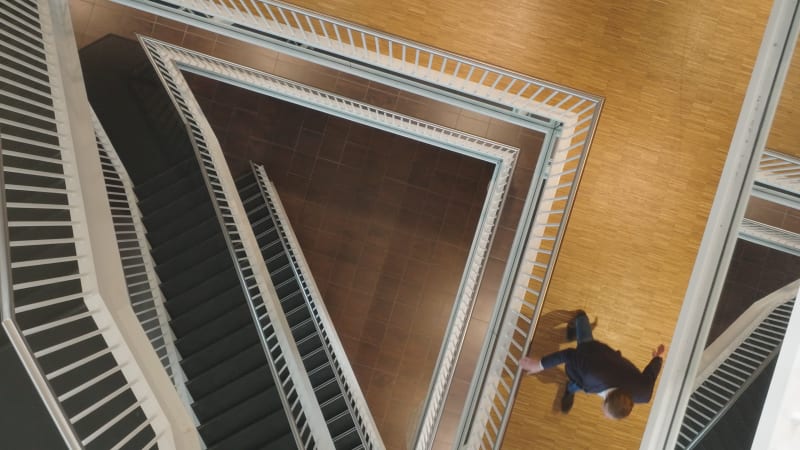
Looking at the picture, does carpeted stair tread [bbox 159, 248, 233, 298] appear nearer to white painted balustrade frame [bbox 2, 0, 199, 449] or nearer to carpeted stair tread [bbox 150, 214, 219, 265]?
carpeted stair tread [bbox 150, 214, 219, 265]

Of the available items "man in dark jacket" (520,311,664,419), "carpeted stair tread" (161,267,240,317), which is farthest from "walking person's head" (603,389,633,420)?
"carpeted stair tread" (161,267,240,317)

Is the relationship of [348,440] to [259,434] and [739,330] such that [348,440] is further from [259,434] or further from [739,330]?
[739,330]

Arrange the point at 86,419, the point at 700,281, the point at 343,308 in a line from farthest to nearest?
the point at 343,308 → the point at 86,419 → the point at 700,281

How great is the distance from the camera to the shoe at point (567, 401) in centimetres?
382

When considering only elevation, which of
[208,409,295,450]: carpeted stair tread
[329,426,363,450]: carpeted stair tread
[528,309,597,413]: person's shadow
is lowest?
[329,426,363,450]: carpeted stair tread

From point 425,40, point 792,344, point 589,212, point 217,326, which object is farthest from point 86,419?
point 792,344

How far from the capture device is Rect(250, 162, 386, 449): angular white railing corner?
207 inches

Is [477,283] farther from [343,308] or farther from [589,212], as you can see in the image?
[589,212]

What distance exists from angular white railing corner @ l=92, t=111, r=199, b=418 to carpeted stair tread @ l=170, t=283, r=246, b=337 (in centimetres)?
11

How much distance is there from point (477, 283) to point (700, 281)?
3.23m

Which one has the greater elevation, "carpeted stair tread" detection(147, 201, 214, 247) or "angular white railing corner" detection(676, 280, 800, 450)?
"angular white railing corner" detection(676, 280, 800, 450)

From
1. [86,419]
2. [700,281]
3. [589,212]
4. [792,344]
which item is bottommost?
[86,419]

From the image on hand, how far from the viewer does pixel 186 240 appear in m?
5.35

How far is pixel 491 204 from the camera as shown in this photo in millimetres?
6613
